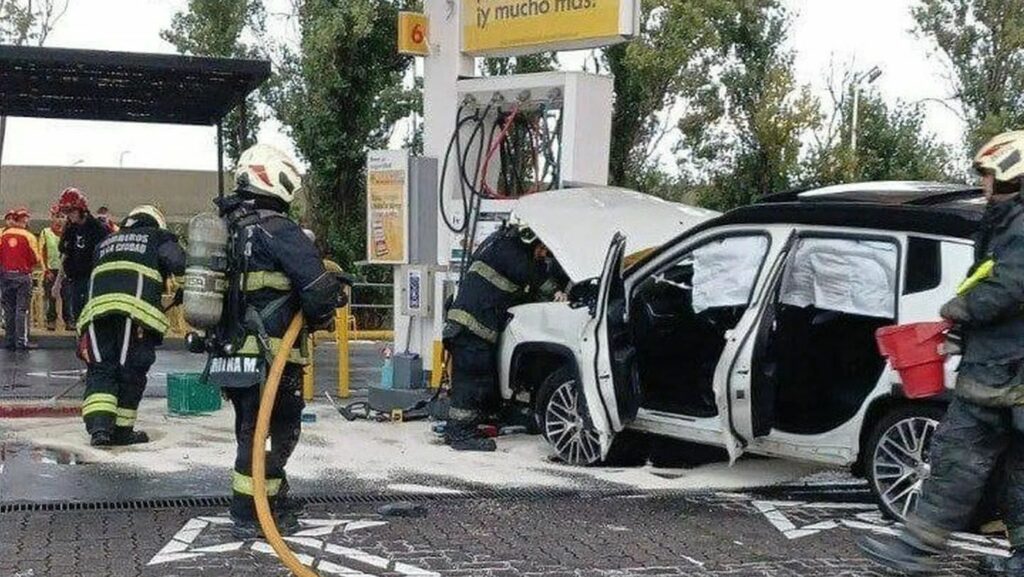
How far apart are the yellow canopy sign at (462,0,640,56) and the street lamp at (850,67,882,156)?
15.6m

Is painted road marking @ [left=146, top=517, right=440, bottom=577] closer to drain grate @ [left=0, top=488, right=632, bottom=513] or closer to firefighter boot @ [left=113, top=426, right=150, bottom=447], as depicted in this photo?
drain grate @ [left=0, top=488, right=632, bottom=513]

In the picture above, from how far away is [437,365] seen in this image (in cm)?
1062

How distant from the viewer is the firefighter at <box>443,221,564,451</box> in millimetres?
8828

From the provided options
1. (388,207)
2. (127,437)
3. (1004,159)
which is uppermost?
(1004,159)

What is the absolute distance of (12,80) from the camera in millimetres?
10141

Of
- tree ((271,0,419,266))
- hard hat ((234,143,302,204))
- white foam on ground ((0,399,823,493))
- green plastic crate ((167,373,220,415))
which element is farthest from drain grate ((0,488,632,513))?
tree ((271,0,419,266))

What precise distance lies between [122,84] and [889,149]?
18973 millimetres

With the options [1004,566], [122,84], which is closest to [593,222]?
[1004,566]

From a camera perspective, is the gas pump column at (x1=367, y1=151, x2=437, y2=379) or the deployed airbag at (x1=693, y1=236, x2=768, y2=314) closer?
the deployed airbag at (x1=693, y1=236, x2=768, y2=314)

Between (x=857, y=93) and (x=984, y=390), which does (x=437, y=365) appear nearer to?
(x=984, y=390)

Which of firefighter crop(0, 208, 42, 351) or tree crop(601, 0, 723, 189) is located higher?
tree crop(601, 0, 723, 189)

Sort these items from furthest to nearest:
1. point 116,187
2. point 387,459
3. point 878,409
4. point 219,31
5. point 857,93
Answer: point 116,187
point 857,93
point 219,31
point 387,459
point 878,409

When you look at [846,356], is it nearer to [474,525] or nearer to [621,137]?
[474,525]

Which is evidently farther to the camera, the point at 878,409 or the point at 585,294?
the point at 585,294
